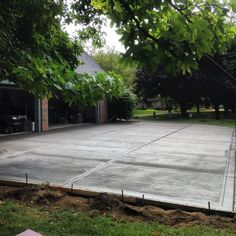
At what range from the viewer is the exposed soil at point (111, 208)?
6.09m

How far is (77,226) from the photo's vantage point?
559 cm

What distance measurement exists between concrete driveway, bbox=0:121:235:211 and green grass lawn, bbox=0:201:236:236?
5.03 feet

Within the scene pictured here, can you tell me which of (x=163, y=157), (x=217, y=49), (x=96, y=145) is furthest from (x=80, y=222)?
(x=96, y=145)

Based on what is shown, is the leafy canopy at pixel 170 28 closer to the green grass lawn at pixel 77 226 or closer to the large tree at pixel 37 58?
the large tree at pixel 37 58

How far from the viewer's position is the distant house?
2319 centimetres

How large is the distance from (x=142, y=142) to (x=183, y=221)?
11.3m

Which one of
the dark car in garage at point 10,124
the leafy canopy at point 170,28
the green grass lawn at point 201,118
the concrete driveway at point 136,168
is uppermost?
the leafy canopy at point 170,28

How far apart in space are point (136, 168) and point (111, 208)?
4119mm

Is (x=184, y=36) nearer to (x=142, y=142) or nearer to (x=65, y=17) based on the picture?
(x=65, y=17)

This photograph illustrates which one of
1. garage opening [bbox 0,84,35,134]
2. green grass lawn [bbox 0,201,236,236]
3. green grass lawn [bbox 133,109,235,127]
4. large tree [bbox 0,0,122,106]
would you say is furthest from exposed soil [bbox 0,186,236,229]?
green grass lawn [bbox 133,109,235,127]

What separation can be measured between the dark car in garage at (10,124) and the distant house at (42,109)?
1142 millimetres

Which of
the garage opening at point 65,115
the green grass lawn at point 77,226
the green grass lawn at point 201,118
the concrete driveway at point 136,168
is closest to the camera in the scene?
the green grass lawn at point 77,226

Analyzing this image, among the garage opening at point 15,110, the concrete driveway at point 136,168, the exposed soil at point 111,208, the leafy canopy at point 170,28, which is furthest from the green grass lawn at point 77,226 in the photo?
the garage opening at point 15,110

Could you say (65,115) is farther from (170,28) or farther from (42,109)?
(170,28)
